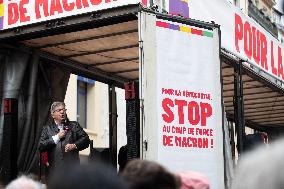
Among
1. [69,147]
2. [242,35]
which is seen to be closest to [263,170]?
[69,147]

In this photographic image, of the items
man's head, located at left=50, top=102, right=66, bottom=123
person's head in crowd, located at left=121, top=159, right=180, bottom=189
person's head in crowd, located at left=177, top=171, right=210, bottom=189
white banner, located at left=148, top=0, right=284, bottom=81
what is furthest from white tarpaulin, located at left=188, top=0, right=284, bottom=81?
person's head in crowd, located at left=121, top=159, right=180, bottom=189

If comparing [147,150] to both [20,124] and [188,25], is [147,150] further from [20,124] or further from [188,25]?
[20,124]

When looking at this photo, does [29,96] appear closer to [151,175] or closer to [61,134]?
[61,134]

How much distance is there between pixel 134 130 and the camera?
677 cm

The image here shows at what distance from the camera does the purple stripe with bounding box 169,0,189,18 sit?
6930 millimetres

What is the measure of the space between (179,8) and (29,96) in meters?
2.83

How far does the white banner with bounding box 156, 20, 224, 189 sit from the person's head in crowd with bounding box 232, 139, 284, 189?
4371mm

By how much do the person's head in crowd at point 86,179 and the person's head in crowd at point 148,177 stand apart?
62 cm

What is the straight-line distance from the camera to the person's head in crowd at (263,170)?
165cm

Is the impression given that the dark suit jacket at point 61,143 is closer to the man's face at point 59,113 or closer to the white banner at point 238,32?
the man's face at point 59,113

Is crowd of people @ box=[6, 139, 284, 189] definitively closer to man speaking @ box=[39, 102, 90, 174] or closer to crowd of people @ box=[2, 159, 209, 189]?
crowd of people @ box=[2, 159, 209, 189]

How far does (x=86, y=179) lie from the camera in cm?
147

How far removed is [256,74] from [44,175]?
13.5 ft

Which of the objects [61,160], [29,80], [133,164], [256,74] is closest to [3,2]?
[29,80]
